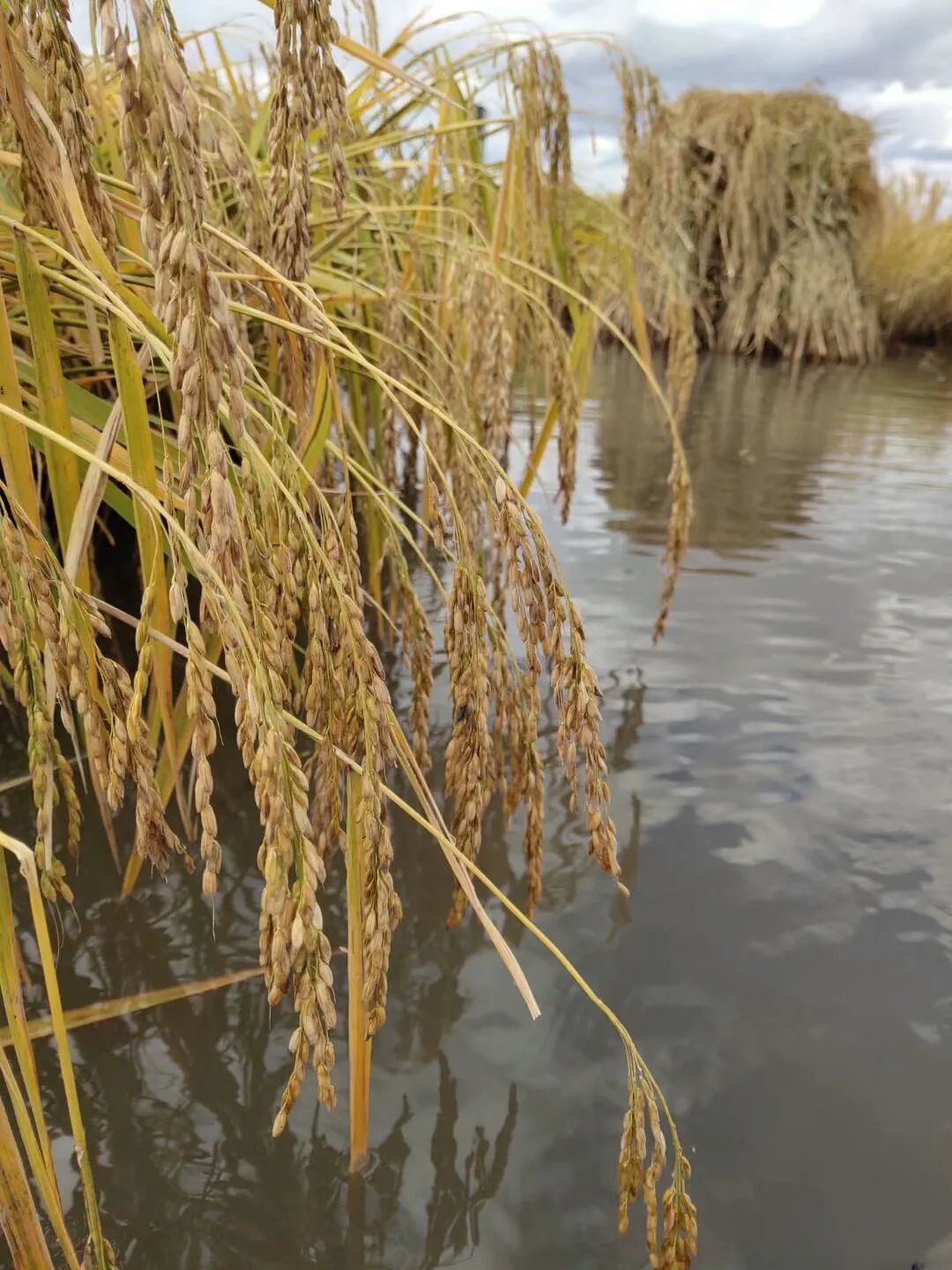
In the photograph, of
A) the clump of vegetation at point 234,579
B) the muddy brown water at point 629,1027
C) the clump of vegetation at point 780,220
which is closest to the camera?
the clump of vegetation at point 234,579

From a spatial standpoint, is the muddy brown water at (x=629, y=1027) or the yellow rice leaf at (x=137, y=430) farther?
the muddy brown water at (x=629, y=1027)

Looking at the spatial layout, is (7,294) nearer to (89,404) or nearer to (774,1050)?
(89,404)

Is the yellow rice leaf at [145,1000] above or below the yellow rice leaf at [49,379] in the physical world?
below

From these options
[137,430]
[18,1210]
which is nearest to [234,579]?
[137,430]

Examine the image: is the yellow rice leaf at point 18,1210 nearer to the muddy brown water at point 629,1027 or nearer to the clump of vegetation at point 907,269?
the muddy brown water at point 629,1027

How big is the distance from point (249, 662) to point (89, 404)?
823mm

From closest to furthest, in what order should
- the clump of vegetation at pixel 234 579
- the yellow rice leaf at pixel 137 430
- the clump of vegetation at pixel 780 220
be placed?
the clump of vegetation at pixel 234 579
the yellow rice leaf at pixel 137 430
the clump of vegetation at pixel 780 220

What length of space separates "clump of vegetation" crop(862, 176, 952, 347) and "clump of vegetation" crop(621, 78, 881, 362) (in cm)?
24

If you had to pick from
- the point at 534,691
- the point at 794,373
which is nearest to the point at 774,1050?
the point at 534,691

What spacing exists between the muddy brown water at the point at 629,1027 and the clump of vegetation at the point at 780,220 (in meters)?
9.81

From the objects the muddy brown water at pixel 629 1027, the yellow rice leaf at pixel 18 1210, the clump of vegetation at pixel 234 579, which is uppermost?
the clump of vegetation at pixel 234 579

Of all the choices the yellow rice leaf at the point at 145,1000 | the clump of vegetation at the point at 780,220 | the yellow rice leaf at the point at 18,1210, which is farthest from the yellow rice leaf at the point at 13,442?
the clump of vegetation at the point at 780,220

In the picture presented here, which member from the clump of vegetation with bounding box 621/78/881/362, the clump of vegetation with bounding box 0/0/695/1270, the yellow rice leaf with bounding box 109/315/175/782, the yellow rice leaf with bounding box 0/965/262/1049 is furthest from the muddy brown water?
the clump of vegetation with bounding box 621/78/881/362

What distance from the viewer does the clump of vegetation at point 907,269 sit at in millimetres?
11188
